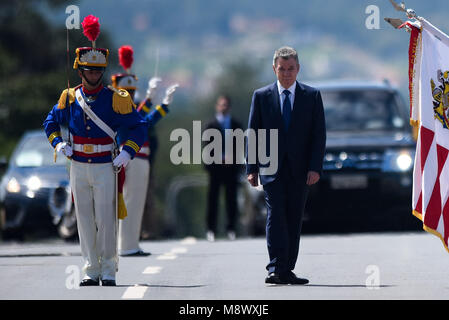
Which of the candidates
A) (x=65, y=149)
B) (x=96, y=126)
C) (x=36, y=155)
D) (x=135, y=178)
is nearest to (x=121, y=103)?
(x=96, y=126)

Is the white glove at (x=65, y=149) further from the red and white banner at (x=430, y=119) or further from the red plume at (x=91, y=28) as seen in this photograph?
the red and white banner at (x=430, y=119)

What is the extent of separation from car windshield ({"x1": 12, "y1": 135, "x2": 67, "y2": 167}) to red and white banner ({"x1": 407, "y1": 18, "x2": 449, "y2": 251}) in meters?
10.8

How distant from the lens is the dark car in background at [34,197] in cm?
2177

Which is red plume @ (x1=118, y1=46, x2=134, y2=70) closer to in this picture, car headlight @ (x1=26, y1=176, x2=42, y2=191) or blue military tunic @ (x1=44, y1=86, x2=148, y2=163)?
blue military tunic @ (x1=44, y1=86, x2=148, y2=163)

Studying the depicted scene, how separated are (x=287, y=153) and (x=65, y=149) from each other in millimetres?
1838

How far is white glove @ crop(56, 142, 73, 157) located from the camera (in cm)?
Result: 1201

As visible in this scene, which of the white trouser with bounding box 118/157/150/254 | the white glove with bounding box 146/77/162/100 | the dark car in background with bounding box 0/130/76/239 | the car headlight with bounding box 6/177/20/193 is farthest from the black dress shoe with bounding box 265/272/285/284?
the car headlight with bounding box 6/177/20/193

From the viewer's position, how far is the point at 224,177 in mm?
20875

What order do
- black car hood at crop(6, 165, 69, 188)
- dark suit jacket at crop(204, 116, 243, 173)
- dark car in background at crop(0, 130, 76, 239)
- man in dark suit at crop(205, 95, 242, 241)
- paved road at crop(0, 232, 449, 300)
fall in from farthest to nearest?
black car hood at crop(6, 165, 69, 188)
dark car in background at crop(0, 130, 76, 239)
man in dark suit at crop(205, 95, 242, 241)
dark suit jacket at crop(204, 116, 243, 173)
paved road at crop(0, 232, 449, 300)

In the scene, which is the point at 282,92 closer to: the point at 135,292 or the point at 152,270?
the point at 135,292

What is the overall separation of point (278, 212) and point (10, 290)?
7.51 ft

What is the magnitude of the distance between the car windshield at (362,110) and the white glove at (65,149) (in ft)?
29.8

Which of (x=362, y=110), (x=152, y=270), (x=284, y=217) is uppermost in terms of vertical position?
(x=362, y=110)

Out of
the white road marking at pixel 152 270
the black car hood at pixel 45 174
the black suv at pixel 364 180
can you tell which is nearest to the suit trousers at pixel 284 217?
the white road marking at pixel 152 270
